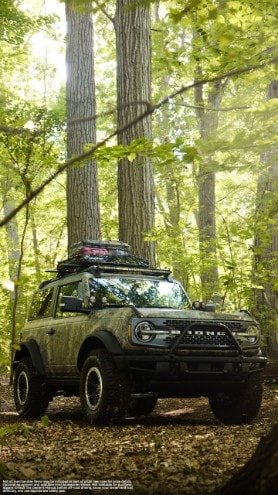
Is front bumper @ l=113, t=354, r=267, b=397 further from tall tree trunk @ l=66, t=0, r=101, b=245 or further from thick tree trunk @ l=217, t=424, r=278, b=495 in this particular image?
tall tree trunk @ l=66, t=0, r=101, b=245

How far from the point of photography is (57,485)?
418cm

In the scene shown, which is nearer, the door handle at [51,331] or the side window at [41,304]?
the door handle at [51,331]

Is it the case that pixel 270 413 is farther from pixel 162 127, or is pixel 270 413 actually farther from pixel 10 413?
pixel 162 127

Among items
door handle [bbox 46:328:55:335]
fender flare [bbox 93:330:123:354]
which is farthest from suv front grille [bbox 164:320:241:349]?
door handle [bbox 46:328:55:335]

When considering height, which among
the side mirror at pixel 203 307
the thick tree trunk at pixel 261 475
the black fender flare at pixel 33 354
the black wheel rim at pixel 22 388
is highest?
the side mirror at pixel 203 307

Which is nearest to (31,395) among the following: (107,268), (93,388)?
(93,388)

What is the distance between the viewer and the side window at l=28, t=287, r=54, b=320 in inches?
377

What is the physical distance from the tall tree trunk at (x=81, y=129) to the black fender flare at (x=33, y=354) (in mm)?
3345

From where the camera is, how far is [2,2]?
47.1 ft

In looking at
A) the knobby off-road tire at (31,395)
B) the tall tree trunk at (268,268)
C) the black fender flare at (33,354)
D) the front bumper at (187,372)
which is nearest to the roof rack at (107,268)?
the black fender flare at (33,354)

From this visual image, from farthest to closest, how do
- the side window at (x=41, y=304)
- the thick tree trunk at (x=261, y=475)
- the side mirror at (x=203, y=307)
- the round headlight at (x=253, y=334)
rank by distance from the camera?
the side window at (x=41, y=304) < the side mirror at (x=203, y=307) < the round headlight at (x=253, y=334) < the thick tree trunk at (x=261, y=475)

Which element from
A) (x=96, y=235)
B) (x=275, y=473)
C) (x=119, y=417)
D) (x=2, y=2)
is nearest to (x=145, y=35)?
(x=96, y=235)

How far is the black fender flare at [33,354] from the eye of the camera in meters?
8.97

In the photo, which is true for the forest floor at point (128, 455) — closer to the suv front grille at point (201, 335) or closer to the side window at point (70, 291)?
the suv front grille at point (201, 335)
